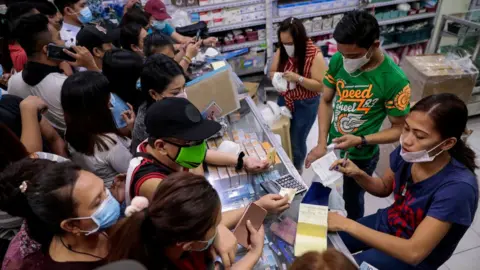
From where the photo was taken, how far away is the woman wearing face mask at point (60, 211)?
1.22 metres

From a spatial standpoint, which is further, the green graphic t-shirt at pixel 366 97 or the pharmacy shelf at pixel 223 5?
the pharmacy shelf at pixel 223 5

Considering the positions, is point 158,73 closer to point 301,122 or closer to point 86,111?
point 86,111

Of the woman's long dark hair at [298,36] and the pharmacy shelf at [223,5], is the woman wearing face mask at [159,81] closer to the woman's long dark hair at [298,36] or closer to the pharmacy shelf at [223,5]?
the woman's long dark hair at [298,36]

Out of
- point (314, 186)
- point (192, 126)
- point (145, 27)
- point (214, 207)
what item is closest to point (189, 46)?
point (145, 27)

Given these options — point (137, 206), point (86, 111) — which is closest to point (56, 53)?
point (86, 111)

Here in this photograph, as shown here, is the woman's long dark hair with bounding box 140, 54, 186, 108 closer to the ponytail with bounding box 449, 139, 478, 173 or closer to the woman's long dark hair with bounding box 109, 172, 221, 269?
the woman's long dark hair with bounding box 109, 172, 221, 269

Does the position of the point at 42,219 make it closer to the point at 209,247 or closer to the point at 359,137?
the point at 209,247

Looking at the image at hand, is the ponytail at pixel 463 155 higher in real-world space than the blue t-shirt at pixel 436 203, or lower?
higher

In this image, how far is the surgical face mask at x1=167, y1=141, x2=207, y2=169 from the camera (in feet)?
5.08

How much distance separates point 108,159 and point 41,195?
2.29ft

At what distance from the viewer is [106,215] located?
137cm

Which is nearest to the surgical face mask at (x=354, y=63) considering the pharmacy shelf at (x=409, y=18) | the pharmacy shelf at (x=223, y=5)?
the pharmacy shelf at (x=223, y=5)

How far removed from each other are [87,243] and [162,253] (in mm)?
373

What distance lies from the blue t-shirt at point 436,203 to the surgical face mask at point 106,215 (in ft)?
4.55
